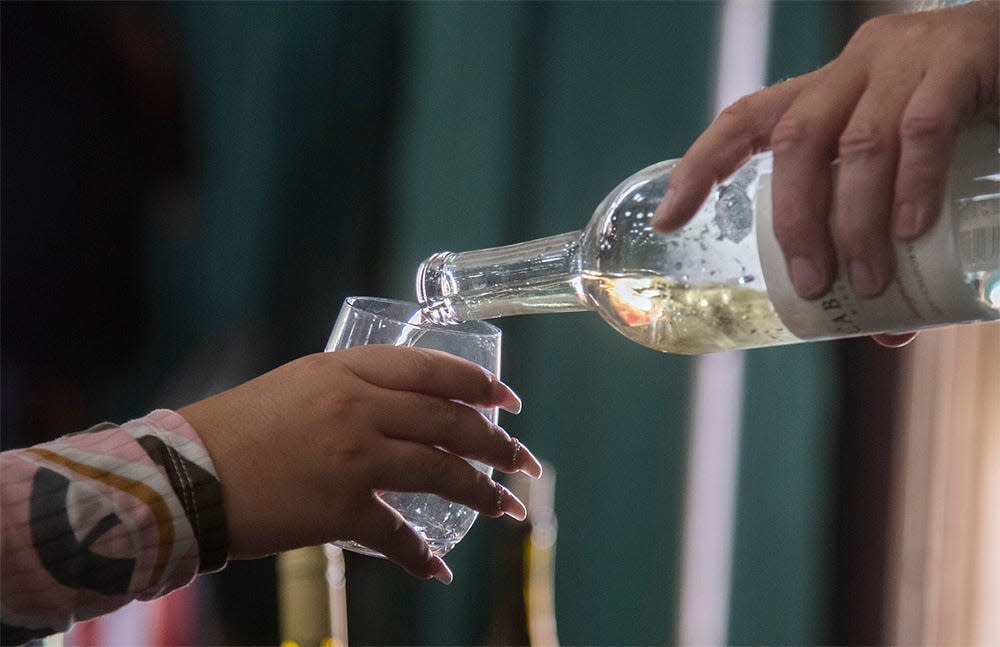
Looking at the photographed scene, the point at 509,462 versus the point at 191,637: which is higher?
the point at 509,462

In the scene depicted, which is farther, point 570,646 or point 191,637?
point 570,646

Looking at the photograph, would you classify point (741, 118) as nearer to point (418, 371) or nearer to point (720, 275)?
point (720, 275)

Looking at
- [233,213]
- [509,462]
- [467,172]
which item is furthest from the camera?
[467,172]

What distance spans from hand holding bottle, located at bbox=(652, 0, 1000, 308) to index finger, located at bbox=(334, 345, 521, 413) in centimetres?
16

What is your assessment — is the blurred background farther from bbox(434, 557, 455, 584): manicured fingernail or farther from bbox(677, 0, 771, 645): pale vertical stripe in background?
bbox(434, 557, 455, 584): manicured fingernail

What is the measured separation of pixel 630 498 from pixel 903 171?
174 cm

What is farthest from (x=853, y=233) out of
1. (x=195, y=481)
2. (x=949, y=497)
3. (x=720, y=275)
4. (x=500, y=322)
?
(x=949, y=497)

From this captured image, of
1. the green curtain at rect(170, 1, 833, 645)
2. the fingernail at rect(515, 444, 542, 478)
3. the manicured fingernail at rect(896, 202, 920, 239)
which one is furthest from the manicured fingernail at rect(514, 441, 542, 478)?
the green curtain at rect(170, 1, 833, 645)

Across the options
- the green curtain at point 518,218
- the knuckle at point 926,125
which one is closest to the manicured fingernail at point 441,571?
the knuckle at point 926,125

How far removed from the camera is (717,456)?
224 centimetres

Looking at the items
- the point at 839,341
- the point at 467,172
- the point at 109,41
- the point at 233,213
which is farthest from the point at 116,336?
the point at 839,341

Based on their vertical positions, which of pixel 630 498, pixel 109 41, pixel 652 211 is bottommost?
pixel 630 498

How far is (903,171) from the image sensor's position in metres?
0.51

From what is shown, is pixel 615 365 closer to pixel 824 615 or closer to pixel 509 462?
pixel 824 615
